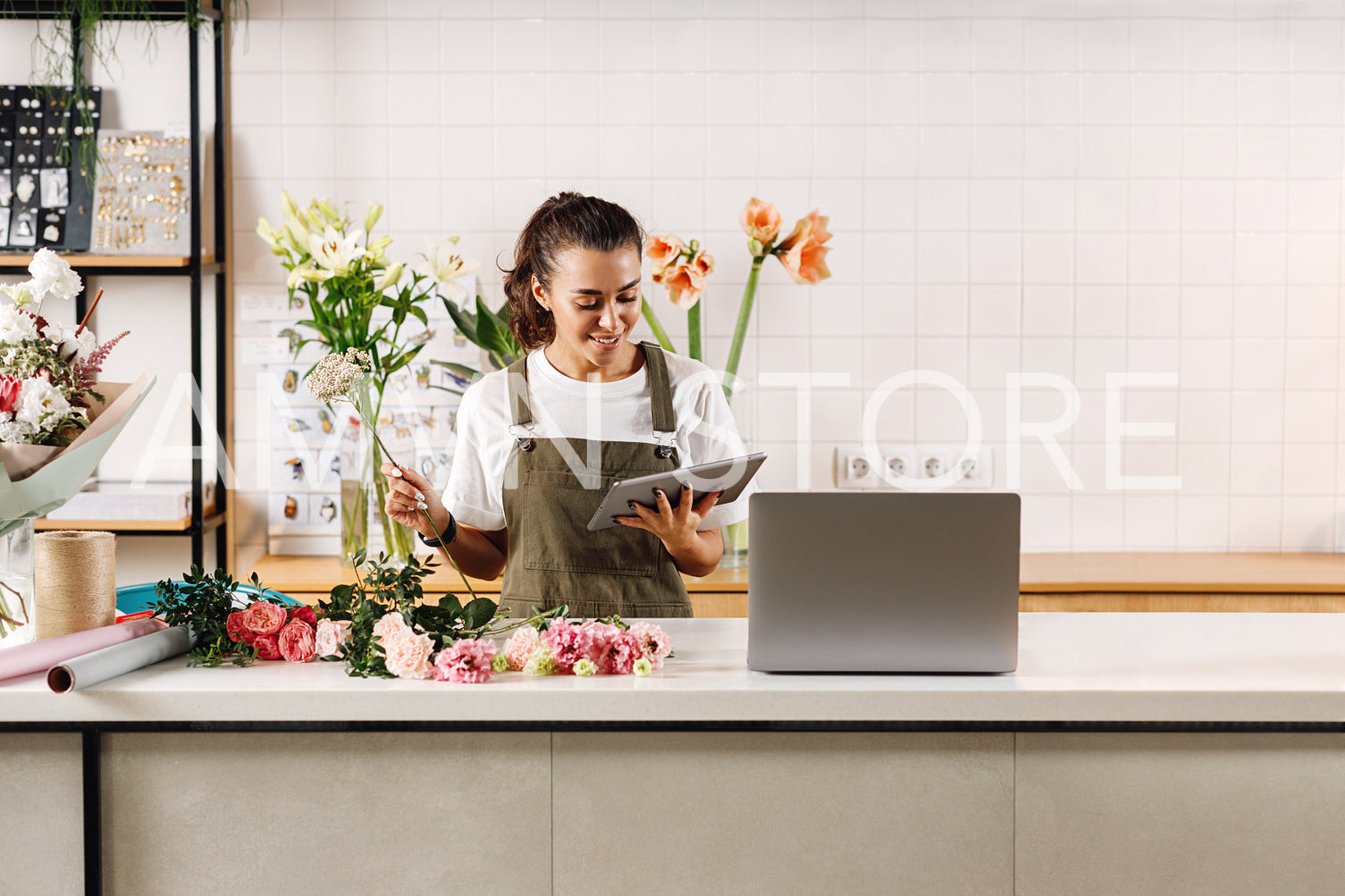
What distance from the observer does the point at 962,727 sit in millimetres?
1159

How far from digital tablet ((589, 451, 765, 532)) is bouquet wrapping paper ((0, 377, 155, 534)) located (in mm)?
559

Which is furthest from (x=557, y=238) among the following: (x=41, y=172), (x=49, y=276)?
(x=41, y=172)

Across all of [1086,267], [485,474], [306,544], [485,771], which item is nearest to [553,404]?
[485,474]

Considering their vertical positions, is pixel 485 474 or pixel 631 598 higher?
pixel 485 474

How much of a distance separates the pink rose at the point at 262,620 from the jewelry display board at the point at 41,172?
2.04m

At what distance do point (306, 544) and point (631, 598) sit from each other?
1489mm

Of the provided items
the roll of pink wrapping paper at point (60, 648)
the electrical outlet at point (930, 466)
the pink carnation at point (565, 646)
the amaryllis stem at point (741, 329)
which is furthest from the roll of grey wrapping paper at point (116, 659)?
the electrical outlet at point (930, 466)

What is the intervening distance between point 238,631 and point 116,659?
5.5 inches

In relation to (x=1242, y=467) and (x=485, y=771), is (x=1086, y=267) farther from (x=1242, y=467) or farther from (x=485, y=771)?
(x=485, y=771)

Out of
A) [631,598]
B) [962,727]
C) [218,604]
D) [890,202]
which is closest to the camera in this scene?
[962,727]

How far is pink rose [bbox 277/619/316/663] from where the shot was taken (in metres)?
1.26

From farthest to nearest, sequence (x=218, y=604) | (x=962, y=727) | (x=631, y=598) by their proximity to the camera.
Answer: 1. (x=631, y=598)
2. (x=218, y=604)
3. (x=962, y=727)

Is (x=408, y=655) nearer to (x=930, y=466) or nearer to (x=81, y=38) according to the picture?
(x=930, y=466)

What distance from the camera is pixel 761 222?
106 inches
